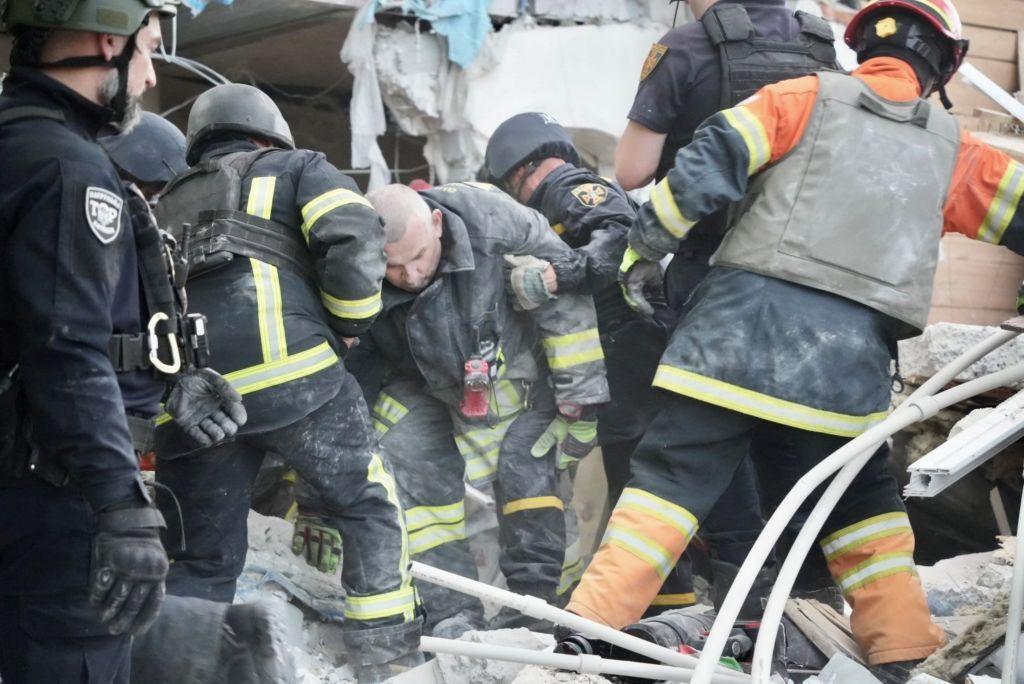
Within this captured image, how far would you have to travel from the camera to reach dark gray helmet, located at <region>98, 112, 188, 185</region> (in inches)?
175

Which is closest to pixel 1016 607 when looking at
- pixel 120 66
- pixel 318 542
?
pixel 120 66

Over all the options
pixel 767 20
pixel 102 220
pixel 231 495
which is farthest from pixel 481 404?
pixel 102 220

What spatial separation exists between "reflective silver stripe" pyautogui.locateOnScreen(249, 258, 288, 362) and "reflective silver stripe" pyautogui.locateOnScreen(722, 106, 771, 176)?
1492mm

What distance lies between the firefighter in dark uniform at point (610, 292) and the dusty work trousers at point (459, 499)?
0.39 metres

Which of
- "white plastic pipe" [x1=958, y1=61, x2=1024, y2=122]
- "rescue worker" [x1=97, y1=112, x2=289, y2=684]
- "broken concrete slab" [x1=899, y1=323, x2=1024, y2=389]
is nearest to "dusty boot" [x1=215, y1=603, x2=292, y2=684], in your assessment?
"rescue worker" [x1=97, y1=112, x2=289, y2=684]

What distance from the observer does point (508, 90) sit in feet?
23.9

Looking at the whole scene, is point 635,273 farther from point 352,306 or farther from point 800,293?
point 352,306

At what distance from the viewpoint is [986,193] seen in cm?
401

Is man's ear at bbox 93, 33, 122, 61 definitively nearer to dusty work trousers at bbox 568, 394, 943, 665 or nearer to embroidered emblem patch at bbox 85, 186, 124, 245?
embroidered emblem patch at bbox 85, 186, 124, 245

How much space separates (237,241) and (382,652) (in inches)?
56.4

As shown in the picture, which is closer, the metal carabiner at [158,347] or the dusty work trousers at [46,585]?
the dusty work trousers at [46,585]

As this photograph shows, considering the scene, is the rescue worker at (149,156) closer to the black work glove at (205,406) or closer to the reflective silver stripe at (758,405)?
the black work glove at (205,406)

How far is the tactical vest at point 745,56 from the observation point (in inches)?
173

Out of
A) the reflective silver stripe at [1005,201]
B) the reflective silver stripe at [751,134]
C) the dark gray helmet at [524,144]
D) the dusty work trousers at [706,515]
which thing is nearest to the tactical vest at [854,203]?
the reflective silver stripe at [751,134]
